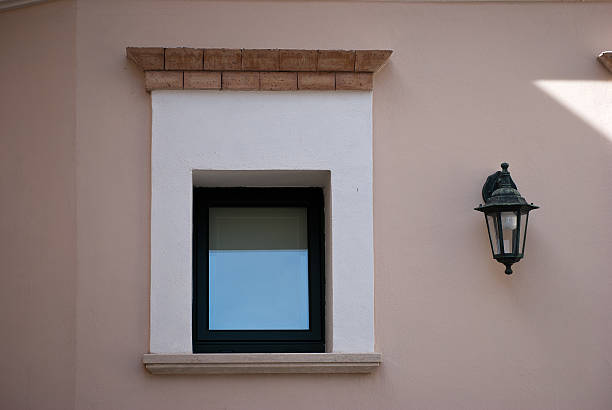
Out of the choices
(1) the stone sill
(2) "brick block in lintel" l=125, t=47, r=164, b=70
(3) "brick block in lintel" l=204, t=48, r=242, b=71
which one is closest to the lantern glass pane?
(1) the stone sill

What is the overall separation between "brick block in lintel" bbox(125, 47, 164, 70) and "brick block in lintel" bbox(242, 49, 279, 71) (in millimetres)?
419

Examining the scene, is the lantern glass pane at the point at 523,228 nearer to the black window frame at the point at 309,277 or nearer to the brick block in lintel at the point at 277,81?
the black window frame at the point at 309,277

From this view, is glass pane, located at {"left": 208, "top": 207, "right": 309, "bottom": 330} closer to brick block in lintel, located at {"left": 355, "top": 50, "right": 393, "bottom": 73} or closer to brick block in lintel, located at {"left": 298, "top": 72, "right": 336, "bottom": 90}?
brick block in lintel, located at {"left": 298, "top": 72, "right": 336, "bottom": 90}

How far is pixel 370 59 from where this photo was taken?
5.07 meters

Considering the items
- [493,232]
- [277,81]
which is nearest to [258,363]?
[493,232]

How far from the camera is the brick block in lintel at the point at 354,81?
509 centimetres

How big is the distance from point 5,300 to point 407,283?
6.49ft

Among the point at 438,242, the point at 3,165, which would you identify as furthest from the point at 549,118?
the point at 3,165

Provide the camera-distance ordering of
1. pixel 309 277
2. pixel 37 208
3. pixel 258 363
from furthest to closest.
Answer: pixel 309 277, pixel 37 208, pixel 258 363

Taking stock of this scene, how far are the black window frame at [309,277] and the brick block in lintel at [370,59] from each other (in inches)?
29.4

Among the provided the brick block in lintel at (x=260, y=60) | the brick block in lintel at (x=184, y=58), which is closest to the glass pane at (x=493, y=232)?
the brick block in lintel at (x=260, y=60)

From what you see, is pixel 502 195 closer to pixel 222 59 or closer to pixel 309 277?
pixel 309 277

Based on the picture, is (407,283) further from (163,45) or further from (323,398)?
(163,45)

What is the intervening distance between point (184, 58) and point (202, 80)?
0.14 m
